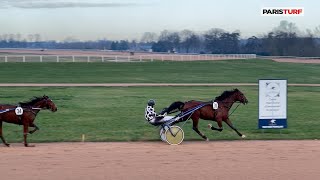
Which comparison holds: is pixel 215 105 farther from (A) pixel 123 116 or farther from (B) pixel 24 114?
(A) pixel 123 116

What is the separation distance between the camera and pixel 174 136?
16266 millimetres

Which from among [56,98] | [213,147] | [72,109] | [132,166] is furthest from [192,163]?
[56,98]

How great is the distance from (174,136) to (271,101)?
3.38 metres

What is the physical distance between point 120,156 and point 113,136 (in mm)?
3303

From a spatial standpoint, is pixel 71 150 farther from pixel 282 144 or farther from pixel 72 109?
pixel 72 109

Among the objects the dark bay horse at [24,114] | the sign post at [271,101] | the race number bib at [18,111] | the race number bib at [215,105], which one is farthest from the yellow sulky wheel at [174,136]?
the race number bib at [18,111]

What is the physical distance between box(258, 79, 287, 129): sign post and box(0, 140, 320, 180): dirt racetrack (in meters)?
1.45

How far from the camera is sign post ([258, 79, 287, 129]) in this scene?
1811 cm

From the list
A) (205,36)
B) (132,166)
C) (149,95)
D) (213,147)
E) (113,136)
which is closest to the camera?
(132,166)

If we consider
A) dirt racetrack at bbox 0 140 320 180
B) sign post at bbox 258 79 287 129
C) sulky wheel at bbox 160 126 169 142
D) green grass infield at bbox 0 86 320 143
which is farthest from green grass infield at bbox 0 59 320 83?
dirt racetrack at bbox 0 140 320 180

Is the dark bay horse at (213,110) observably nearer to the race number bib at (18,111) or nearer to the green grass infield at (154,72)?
the race number bib at (18,111)

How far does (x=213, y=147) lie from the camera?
52.5ft

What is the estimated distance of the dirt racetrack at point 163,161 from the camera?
12.6m

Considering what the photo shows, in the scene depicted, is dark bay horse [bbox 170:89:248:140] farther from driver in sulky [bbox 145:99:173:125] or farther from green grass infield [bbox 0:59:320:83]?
green grass infield [bbox 0:59:320:83]
